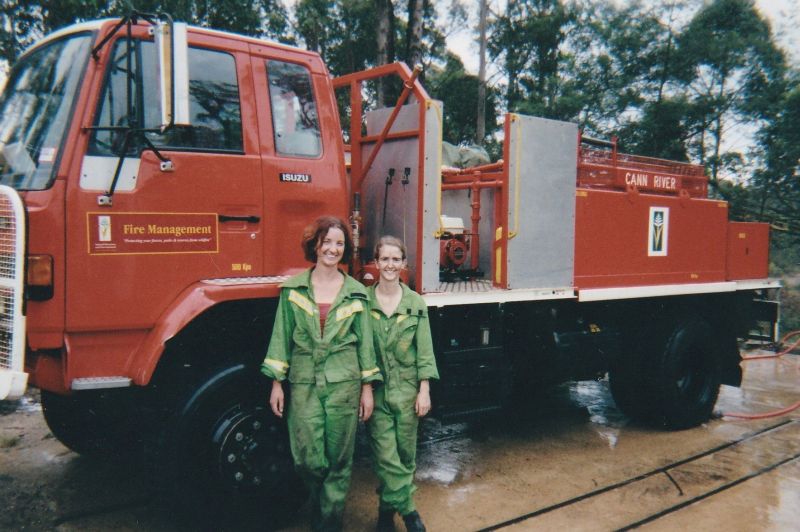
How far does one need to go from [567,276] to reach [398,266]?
1807 mm

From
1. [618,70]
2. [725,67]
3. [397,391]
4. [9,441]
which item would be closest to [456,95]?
[618,70]

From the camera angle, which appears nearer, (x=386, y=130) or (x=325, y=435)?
(x=325, y=435)

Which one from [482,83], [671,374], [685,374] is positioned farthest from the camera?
[482,83]

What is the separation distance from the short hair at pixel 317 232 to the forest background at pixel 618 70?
23.3ft

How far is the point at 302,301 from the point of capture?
3367 mm

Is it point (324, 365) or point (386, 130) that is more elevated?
point (386, 130)

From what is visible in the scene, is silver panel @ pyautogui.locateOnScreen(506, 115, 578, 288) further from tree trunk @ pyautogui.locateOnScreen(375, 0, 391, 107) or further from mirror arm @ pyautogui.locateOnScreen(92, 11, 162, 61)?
tree trunk @ pyautogui.locateOnScreen(375, 0, 391, 107)

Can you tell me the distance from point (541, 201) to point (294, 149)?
184 cm

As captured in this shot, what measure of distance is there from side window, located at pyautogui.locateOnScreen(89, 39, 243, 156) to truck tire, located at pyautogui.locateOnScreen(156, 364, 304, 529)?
3.96 feet

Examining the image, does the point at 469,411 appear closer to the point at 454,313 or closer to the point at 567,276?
the point at 454,313

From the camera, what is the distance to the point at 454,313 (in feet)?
14.5

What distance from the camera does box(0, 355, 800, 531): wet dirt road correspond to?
404 cm

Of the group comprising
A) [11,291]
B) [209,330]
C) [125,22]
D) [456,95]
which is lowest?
[209,330]

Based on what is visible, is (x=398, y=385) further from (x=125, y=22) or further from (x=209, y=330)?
(x=125, y=22)
